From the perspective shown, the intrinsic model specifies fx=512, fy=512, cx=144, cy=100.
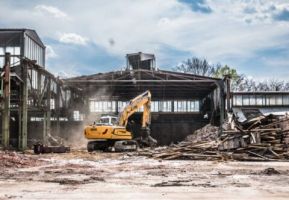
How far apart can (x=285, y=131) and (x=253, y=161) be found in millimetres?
3291

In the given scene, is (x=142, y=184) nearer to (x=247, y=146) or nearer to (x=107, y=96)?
(x=247, y=146)

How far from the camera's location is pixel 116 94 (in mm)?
60969

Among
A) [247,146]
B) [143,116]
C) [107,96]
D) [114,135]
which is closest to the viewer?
[247,146]

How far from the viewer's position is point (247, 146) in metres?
28.4

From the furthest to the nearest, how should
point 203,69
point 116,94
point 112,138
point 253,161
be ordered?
1. point 203,69
2. point 116,94
3. point 112,138
4. point 253,161

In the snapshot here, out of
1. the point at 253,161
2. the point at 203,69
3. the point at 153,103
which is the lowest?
the point at 253,161

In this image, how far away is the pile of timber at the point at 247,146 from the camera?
27406mm

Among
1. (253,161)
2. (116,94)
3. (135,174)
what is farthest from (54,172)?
(116,94)

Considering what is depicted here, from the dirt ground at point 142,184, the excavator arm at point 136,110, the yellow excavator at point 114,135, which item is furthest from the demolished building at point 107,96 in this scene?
the dirt ground at point 142,184

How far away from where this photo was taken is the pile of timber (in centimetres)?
2741

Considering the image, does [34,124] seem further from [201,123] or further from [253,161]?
[253,161]

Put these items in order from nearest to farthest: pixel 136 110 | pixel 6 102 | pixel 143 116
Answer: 1. pixel 6 102
2. pixel 143 116
3. pixel 136 110

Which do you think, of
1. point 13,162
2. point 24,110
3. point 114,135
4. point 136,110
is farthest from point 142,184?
point 136,110

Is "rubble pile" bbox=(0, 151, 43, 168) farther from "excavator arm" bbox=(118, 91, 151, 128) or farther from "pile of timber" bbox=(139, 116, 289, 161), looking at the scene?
A: "excavator arm" bbox=(118, 91, 151, 128)
